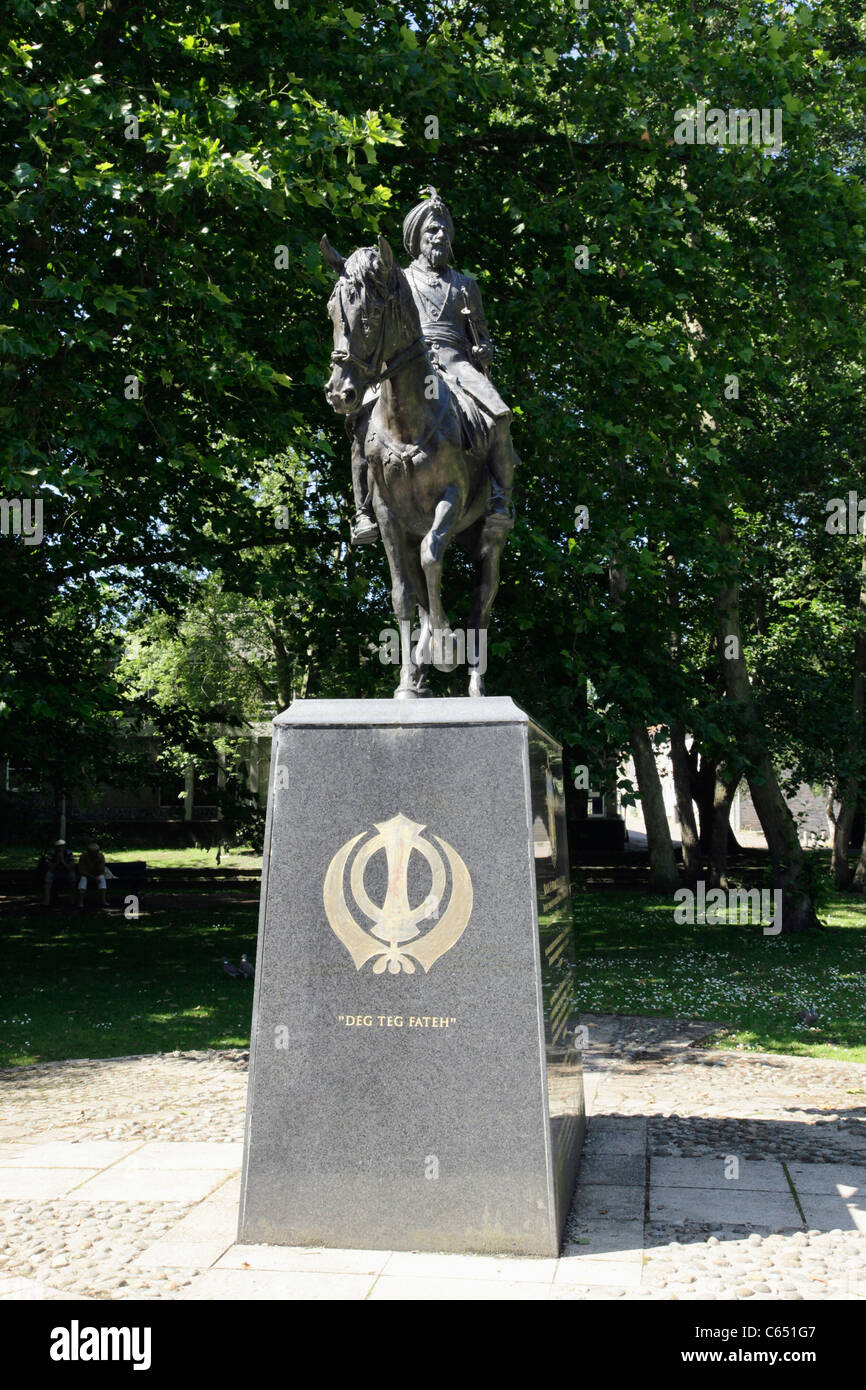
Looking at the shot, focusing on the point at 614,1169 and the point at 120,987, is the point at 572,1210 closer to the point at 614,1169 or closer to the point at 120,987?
the point at 614,1169

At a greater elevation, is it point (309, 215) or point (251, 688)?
point (309, 215)

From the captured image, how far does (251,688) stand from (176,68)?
2376 cm

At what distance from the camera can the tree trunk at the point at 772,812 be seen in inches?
779

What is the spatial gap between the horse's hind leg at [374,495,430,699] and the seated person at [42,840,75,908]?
1982 cm

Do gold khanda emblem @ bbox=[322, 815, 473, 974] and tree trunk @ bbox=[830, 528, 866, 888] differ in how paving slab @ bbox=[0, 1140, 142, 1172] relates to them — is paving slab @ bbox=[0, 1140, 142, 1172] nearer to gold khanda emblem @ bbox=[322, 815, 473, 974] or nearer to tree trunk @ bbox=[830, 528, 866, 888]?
gold khanda emblem @ bbox=[322, 815, 473, 974]

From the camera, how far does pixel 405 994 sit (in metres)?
5.93

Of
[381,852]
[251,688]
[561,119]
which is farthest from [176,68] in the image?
[251,688]

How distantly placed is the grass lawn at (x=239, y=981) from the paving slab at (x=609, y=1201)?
5121mm

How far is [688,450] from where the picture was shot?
1546 cm

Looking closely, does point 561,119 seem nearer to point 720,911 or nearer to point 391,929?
point 391,929

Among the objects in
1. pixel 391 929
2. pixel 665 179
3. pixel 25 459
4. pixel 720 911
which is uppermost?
pixel 665 179

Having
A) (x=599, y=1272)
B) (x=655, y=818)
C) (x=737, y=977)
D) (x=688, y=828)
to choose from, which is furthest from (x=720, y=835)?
(x=599, y=1272)

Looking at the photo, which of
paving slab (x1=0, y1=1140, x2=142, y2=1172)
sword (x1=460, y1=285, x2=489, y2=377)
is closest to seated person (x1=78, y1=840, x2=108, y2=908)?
paving slab (x1=0, y1=1140, x2=142, y2=1172)

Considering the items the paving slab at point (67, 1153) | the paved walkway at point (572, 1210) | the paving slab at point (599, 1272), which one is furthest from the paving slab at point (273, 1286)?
the paving slab at point (67, 1153)
